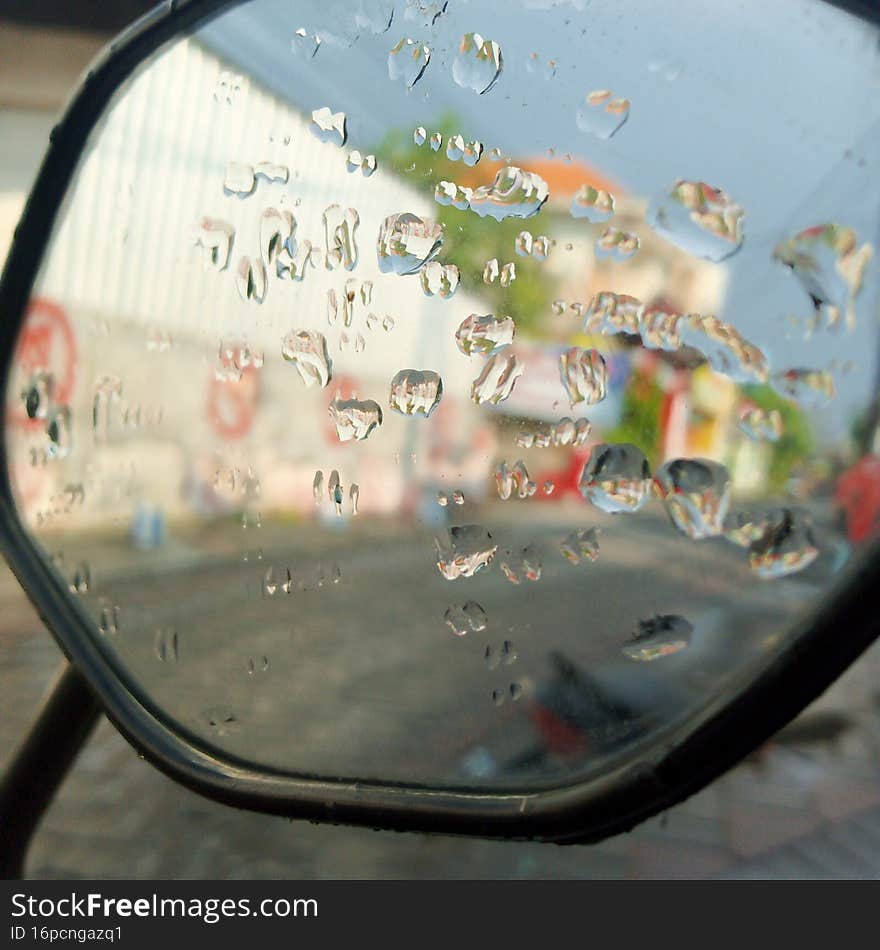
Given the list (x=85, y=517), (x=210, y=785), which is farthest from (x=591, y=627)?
(x=85, y=517)

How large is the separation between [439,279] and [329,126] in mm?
220

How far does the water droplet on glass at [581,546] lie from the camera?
912 millimetres

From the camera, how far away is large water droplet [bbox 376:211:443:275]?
99cm

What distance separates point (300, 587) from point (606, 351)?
0.41m

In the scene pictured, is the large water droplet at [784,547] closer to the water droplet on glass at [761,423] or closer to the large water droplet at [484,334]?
the water droplet on glass at [761,423]

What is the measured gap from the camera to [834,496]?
79 centimetres

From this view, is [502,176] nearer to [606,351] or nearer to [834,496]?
[606,351]

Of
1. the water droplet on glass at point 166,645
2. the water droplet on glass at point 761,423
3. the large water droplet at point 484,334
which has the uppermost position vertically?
the water droplet on glass at point 761,423

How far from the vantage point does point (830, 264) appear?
2.59 feet

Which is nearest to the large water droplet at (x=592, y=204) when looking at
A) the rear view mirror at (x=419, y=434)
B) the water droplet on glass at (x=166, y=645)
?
the rear view mirror at (x=419, y=434)

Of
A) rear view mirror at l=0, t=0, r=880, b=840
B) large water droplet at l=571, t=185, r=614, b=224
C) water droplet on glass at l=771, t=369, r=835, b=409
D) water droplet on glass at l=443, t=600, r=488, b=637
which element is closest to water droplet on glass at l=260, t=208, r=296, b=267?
rear view mirror at l=0, t=0, r=880, b=840

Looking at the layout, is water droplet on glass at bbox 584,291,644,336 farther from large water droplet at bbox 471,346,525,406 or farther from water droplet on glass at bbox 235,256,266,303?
water droplet on glass at bbox 235,256,266,303

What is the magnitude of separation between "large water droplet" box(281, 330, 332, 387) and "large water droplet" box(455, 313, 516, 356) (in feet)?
0.51

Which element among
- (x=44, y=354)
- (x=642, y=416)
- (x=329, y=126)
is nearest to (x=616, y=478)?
(x=642, y=416)
